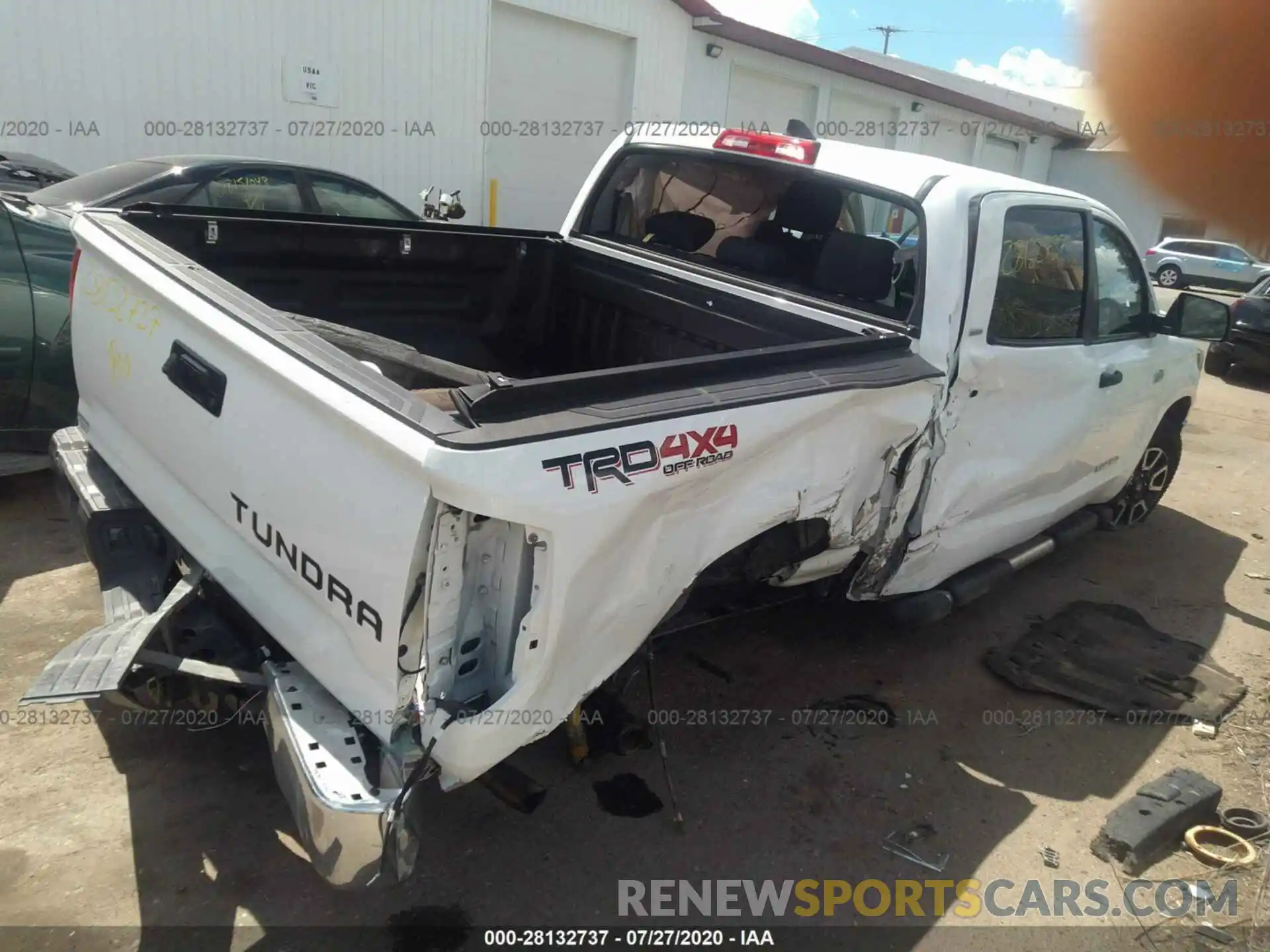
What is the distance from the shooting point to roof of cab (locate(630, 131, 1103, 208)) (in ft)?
10.9

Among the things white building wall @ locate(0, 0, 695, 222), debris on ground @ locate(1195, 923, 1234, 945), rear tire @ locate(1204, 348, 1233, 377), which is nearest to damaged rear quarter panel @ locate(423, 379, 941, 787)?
debris on ground @ locate(1195, 923, 1234, 945)

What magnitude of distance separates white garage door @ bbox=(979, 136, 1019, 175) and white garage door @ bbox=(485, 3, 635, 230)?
1187 cm

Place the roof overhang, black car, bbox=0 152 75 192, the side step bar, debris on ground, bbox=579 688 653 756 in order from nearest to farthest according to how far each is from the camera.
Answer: debris on ground, bbox=579 688 653 756, the side step bar, black car, bbox=0 152 75 192, the roof overhang

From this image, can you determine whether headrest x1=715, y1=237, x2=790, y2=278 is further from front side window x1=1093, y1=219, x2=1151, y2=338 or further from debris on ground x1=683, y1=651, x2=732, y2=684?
debris on ground x1=683, y1=651, x2=732, y2=684

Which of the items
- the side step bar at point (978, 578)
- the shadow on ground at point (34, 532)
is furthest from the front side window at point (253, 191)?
the side step bar at point (978, 578)

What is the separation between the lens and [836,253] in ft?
11.7

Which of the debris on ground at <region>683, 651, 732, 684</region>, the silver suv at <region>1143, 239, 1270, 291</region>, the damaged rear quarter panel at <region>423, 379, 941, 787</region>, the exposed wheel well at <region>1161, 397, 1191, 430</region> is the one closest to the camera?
the damaged rear quarter panel at <region>423, 379, 941, 787</region>

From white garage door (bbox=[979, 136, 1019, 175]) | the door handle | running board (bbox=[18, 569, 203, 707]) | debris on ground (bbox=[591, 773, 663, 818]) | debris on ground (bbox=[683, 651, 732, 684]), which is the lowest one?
debris on ground (bbox=[591, 773, 663, 818])

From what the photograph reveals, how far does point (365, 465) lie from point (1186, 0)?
5.15ft

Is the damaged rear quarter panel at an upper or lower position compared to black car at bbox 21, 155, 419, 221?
lower

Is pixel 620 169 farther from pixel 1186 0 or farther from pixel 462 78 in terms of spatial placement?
pixel 462 78

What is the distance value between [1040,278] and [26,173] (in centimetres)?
752

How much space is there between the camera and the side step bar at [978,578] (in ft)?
11.6

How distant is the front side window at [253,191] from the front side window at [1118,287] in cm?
514
